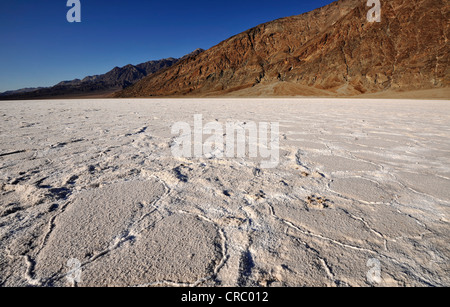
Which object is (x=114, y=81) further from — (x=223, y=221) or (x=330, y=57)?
(x=223, y=221)

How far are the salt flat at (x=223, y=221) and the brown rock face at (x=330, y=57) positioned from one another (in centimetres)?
3291

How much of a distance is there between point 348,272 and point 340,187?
89cm

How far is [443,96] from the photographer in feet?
71.6

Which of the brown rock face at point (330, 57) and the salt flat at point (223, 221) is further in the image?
the brown rock face at point (330, 57)

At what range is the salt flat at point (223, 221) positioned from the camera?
0.89 metres

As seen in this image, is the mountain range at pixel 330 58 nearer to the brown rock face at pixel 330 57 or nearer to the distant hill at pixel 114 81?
the brown rock face at pixel 330 57

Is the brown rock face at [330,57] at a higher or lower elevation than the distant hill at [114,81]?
lower

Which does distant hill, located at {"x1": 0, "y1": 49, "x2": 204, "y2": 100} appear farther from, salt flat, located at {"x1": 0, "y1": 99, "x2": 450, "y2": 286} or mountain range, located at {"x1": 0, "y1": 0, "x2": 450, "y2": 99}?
salt flat, located at {"x1": 0, "y1": 99, "x2": 450, "y2": 286}

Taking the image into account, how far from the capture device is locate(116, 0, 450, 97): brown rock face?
91.5ft

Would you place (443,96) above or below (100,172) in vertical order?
above

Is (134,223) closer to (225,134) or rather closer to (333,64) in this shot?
(225,134)

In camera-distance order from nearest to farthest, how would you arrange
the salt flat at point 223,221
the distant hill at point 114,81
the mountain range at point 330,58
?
the salt flat at point 223,221 → the mountain range at point 330,58 → the distant hill at point 114,81

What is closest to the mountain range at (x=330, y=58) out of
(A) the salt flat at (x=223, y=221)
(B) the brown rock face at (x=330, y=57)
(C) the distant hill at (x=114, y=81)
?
(B) the brown rock face at (x=330, y=57)
